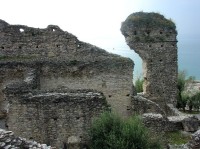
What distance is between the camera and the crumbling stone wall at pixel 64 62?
22312 mm

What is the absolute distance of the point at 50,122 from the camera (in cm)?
1642

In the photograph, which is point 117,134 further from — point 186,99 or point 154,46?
point 186,99

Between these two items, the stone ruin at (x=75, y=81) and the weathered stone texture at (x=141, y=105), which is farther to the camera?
the weathered stone texture at (x=141, y=105)

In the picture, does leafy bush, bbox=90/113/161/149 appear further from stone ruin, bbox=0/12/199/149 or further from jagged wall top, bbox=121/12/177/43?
jagged wall top, bbox=121/12/177/43

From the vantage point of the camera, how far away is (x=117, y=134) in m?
15.7

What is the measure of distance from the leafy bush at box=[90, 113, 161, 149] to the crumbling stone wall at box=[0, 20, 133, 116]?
21.5 feet

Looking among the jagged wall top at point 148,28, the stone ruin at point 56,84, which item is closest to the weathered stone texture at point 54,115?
the stone ruin at point 56,84

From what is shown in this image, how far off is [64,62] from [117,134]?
295 inches

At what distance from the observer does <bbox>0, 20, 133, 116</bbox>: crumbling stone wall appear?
22312mm

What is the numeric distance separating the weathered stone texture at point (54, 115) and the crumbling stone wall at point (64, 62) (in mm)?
5382

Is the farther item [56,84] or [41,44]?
[41,44]

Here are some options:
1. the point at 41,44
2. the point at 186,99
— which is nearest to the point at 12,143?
the point at 41,44

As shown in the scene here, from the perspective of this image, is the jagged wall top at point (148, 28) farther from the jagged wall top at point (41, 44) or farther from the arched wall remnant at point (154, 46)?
the jagged wall top at point (41, 44)

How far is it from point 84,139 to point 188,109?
50.3 feet
